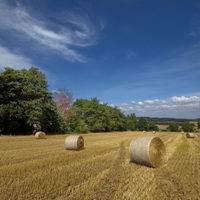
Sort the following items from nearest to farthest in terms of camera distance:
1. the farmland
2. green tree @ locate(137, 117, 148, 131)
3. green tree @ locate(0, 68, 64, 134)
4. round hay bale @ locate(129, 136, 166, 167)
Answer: the farmland
round hay bale @ locate(129, 136, 166, 167)
green tree @ locate(0, 68, 64, 134)
green tree @ locate(137, 117, 148, 131)

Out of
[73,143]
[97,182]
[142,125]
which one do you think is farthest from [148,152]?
[142,125]

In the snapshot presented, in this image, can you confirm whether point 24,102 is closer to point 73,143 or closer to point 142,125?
point 73,143

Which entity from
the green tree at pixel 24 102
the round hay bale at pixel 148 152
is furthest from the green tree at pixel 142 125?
the round hay bale at pixel 148 152

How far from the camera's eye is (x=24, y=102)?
24.5 metres

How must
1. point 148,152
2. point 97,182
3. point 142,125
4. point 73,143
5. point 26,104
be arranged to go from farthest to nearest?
point 142,125
point 26,104
point 73,143
point 148,152
point 97,182

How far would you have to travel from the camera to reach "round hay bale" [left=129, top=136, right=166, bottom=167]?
7.29m

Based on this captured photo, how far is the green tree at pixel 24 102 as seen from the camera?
897 inches

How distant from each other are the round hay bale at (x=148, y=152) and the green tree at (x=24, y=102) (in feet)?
61.3

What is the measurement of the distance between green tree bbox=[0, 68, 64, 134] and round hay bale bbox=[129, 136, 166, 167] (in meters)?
18.7

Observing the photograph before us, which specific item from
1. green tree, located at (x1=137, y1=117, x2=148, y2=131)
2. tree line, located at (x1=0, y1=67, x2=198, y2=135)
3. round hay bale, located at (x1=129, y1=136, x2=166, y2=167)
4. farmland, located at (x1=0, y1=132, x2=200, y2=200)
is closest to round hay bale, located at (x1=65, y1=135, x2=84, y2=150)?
farmland, located at (x1=0, y1=132, x2=200, y2=200)

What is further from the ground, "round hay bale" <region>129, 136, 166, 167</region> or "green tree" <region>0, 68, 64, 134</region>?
"green tree" <region>0, 68, 64, 134</region>

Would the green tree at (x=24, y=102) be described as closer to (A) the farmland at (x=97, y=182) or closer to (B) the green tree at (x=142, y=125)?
(A) the farmland at (x=97, y=182)

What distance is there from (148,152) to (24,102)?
21620 millimetres

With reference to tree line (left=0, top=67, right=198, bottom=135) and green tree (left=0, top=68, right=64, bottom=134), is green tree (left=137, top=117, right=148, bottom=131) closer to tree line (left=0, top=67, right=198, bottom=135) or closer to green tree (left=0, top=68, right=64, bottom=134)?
tree line (left=0, top=67, right=198, bottom=135)
